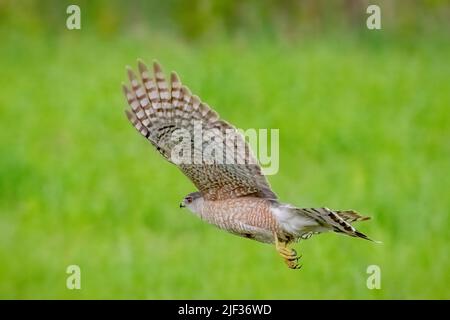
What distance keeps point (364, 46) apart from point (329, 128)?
1489mm

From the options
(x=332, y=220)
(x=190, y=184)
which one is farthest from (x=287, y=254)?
(x=190, y=184)

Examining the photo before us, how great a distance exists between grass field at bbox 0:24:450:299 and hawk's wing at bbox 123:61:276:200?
5.95 meters

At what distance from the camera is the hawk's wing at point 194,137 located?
527 centimetres

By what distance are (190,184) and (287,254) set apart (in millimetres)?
7763

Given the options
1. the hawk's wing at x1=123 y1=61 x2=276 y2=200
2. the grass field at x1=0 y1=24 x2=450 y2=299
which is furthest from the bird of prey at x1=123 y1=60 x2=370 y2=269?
the grass field at x1=0 y1=24 x2=450 y2=299

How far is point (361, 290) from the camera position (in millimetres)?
11938

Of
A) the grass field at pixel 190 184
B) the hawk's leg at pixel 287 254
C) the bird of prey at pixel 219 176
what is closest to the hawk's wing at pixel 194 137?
the bird of prey at pixel 219 176

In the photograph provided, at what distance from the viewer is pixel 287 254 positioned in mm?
4816

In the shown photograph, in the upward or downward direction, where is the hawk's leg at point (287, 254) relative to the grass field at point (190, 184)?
downward

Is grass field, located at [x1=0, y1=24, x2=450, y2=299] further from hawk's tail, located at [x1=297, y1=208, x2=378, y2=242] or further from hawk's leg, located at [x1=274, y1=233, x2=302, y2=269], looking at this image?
hawk's tail, located at [x1=297, y1=208, x2=378, y2=242]

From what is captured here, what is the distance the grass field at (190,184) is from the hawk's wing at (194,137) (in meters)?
5.95

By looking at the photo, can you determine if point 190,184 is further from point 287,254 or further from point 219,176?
point 287,254

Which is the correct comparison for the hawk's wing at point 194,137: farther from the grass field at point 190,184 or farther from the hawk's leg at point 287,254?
the grass field at point 190,184

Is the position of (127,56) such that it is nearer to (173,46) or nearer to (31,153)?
(173,46)
